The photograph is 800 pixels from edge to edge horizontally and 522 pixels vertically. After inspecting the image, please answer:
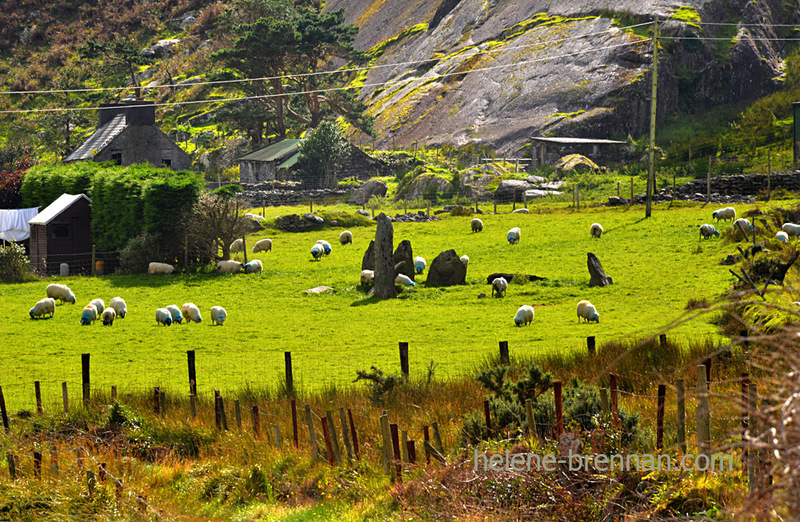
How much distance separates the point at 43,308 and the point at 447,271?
1698 cm

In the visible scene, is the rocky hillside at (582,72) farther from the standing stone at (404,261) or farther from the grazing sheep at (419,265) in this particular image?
the standing stone at (404,261)

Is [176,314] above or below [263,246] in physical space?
below

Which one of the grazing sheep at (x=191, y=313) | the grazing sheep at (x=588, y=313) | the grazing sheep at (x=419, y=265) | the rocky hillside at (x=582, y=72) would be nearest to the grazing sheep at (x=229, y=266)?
the grazing sheep at (x=419, y=265)

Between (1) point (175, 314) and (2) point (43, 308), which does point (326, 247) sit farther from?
(2) point (43, 308)

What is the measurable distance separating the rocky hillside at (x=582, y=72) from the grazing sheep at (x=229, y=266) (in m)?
52.8

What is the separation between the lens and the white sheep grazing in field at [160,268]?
138 feet

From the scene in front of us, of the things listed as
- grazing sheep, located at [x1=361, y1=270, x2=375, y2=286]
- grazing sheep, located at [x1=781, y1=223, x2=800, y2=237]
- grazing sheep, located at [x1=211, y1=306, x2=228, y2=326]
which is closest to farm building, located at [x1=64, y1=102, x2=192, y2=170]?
→ grazing sheep, located at [x1=361, y1=270, x2=375, y2=286]

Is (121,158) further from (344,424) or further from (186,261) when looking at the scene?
(344,424)

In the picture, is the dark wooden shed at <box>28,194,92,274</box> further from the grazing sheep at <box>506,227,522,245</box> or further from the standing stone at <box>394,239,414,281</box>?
the grazing sheep at <box>506,227,522,245</box>

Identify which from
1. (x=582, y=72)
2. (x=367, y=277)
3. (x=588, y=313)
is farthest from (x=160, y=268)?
(x=582, y=72)

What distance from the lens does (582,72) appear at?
9550 cm

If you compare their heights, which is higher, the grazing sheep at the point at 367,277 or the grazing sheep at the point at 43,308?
the grazing sheep at the point at 367,277

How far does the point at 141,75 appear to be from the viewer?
541 ft

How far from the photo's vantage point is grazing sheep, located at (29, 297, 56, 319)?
3316 centimetres
